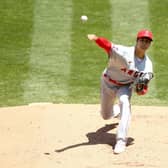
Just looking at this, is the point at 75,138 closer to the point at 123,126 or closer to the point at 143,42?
the point at 123,126

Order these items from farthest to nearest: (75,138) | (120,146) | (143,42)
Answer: (75,138)
(120,146)
(143,42)

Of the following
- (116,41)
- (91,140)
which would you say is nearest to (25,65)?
(116,41)

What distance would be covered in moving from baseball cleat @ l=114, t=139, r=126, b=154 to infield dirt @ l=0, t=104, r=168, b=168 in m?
0.08

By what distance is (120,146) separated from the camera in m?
8.41

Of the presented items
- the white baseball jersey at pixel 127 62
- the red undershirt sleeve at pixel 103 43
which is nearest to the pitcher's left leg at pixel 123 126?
the white baseball jersey at pixel 127 62

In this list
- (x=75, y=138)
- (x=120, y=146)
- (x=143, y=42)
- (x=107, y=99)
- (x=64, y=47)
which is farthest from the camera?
(x=64, y=47)

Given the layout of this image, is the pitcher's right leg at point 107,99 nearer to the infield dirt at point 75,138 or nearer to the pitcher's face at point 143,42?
the infield dirt at point 75,138

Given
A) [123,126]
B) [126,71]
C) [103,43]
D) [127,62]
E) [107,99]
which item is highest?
[103,43]

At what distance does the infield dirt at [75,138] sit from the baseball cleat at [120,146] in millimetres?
80

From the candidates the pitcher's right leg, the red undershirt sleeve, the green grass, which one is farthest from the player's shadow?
the green grass

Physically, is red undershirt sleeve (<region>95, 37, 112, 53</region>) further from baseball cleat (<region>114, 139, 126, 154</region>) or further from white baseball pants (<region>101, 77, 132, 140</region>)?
baseball cleat (<region>114, 139, 126, 154</region>)

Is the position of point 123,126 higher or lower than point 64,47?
lower

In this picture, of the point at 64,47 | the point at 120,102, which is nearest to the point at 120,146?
the point at 120,102

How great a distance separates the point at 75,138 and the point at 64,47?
14.7ft
